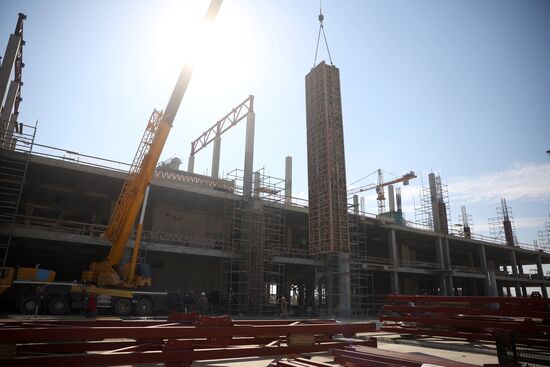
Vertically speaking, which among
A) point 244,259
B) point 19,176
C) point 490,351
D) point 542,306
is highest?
point 19,176

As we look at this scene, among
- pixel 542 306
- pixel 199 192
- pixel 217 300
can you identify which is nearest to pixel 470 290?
pixel 217 300

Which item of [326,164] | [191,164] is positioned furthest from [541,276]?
[191,164]

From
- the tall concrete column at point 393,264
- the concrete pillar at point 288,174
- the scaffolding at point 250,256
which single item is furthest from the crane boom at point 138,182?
the concrete pillar at point 288,174

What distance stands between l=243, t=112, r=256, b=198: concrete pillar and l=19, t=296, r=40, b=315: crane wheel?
15.2 meters

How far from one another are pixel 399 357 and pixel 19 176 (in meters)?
23.0

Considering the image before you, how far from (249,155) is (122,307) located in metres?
14.9

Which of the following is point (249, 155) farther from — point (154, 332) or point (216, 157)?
point (154, 332)

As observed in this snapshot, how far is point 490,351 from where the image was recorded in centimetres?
980

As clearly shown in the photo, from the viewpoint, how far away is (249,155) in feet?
97.3

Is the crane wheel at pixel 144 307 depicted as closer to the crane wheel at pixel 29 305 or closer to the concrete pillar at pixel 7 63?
the crane wheel at pixel 29 305

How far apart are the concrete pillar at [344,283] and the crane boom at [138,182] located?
48.8 ft

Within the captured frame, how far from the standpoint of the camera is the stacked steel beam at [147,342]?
466cm

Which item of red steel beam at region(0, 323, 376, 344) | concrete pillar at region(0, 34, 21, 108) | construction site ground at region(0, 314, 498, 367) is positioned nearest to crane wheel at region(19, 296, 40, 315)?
construction site ground at region(0, 314, 498, 367)

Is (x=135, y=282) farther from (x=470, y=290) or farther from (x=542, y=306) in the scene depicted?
(x=470, y=290)
